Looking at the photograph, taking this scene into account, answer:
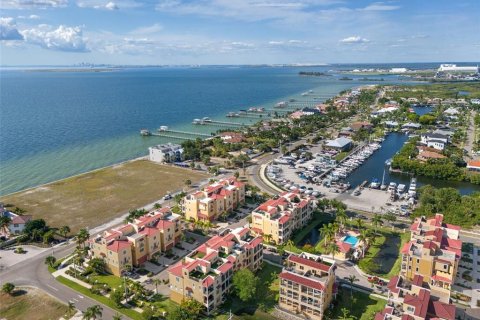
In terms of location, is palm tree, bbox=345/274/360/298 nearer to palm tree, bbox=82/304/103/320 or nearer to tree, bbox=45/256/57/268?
palm tree, bbox=82/304/103/320

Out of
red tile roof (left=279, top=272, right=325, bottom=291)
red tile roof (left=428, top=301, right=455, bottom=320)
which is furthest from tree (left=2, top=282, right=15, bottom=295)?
red tile roof (left=428, top=301, right=455, bottom=320)

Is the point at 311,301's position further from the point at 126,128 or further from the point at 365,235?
the point at 126,128

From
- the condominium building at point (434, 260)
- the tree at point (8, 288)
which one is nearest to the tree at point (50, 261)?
the tree at point (8, 288)

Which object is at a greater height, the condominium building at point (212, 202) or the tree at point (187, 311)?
the condominium building at point (212, 202)

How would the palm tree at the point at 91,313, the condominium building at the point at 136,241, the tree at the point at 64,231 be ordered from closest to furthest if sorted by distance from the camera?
the palm tree at the point at 91,313 → the condominium building at the point at 136,241 → the tree at the point at 64,231

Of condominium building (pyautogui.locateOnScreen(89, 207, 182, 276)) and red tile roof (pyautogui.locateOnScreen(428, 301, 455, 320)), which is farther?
condominium building (pyautogui.locateOnScreen(89, 207, 182, 276))

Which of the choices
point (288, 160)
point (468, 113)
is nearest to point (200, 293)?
point (288, 160)

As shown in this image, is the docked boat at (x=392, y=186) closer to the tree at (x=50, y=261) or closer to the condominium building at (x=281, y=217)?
the condominium building at (x=281, y=217)

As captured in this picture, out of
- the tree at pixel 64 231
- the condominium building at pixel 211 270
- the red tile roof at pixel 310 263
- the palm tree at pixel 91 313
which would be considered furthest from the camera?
the tree at pixel 64 231
